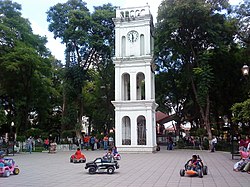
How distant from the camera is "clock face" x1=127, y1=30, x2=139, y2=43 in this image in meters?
31.0

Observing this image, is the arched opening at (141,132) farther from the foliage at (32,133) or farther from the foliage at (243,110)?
the foliage at (32,133)

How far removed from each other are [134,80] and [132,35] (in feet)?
16.6

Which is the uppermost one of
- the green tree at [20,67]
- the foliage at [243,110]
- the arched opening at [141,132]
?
the green tree at [20,67]

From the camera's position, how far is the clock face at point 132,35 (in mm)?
30969

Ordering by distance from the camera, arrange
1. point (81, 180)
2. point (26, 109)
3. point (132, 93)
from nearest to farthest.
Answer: point (81, 180) → point (132, 93) → point (26, 109)

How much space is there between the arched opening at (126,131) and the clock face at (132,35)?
8.44 m

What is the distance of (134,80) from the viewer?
30016 millimetres

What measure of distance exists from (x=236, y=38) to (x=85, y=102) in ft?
84.7

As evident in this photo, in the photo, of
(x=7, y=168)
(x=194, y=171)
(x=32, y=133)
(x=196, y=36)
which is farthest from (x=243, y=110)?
(x=32, y=133)

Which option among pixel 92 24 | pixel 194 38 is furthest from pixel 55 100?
pixel 194 38

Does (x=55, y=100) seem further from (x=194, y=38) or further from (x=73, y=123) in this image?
(x=194, y=38)

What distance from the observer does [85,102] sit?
1902 inches

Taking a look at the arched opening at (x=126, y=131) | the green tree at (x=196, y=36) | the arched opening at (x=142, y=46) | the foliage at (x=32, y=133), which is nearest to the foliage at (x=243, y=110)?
the green tree at (x=196, y=36)

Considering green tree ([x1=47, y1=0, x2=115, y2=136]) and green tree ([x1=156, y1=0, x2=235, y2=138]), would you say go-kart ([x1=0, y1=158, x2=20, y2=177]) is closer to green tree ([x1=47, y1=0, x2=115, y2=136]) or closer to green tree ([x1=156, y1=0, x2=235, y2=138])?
green tree ([x1=156, y1=0, x2=235, y2=138])
